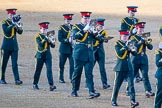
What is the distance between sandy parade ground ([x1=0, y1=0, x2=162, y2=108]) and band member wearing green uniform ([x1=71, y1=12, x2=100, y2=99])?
44cm

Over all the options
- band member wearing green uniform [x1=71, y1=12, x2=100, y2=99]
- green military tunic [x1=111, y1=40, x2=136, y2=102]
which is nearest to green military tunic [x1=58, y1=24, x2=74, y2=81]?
band member wearing green uniform [x1=71, y1=12, x2=100, y2=99]

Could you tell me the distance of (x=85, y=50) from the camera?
20.3 meters

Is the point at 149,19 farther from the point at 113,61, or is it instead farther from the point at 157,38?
the point at 113,61

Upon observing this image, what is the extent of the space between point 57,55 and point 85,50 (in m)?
8.66

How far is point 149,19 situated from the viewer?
42844 mm

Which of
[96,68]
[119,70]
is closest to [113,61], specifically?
[96,68]

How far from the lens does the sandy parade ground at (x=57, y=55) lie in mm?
19719

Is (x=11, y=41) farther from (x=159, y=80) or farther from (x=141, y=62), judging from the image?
(x=159, y=80)

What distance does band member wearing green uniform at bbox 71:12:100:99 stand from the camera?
2014 cm

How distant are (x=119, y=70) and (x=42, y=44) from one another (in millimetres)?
2742

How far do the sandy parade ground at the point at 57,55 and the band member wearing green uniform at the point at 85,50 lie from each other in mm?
442

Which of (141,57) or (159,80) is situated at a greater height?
(141,57)

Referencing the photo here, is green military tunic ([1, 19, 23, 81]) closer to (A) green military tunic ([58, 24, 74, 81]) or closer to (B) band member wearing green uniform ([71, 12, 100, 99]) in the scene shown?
(A) green military tunic ([58, 24, 74, 81])

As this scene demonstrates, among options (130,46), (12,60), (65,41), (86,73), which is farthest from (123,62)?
(12,60)
